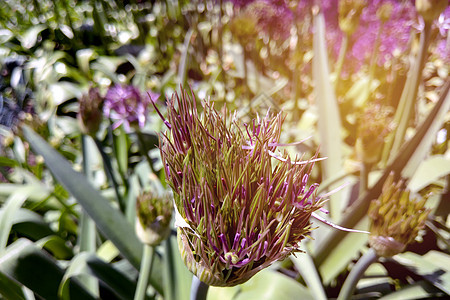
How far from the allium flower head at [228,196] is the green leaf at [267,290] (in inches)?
10.8

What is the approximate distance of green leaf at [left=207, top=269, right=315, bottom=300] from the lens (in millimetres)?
484

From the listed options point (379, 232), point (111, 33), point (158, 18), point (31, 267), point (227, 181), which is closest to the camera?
point (227, 181)

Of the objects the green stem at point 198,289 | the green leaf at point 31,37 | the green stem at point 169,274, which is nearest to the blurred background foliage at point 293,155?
the green stem at point 169,274

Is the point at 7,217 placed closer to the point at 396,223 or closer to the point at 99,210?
the point at 99,210

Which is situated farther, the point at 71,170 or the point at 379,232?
the point at 71,170

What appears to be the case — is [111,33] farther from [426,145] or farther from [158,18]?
[426,145]

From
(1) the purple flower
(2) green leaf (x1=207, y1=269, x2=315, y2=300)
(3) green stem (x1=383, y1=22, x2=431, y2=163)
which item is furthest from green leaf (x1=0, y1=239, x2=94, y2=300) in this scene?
(1) the purple flower

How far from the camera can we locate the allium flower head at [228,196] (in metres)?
0.22

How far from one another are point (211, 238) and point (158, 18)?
1.79 m

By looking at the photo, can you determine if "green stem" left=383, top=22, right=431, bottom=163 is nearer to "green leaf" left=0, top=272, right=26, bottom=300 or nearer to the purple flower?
the purple flower

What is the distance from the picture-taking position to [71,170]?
0.59m

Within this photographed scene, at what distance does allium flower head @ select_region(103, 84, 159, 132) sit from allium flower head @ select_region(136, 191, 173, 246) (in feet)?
0.96

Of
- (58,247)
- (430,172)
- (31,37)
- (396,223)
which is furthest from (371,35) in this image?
(31,37)

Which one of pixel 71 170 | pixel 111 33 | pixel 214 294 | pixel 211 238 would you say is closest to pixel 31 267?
pixel 71 170
